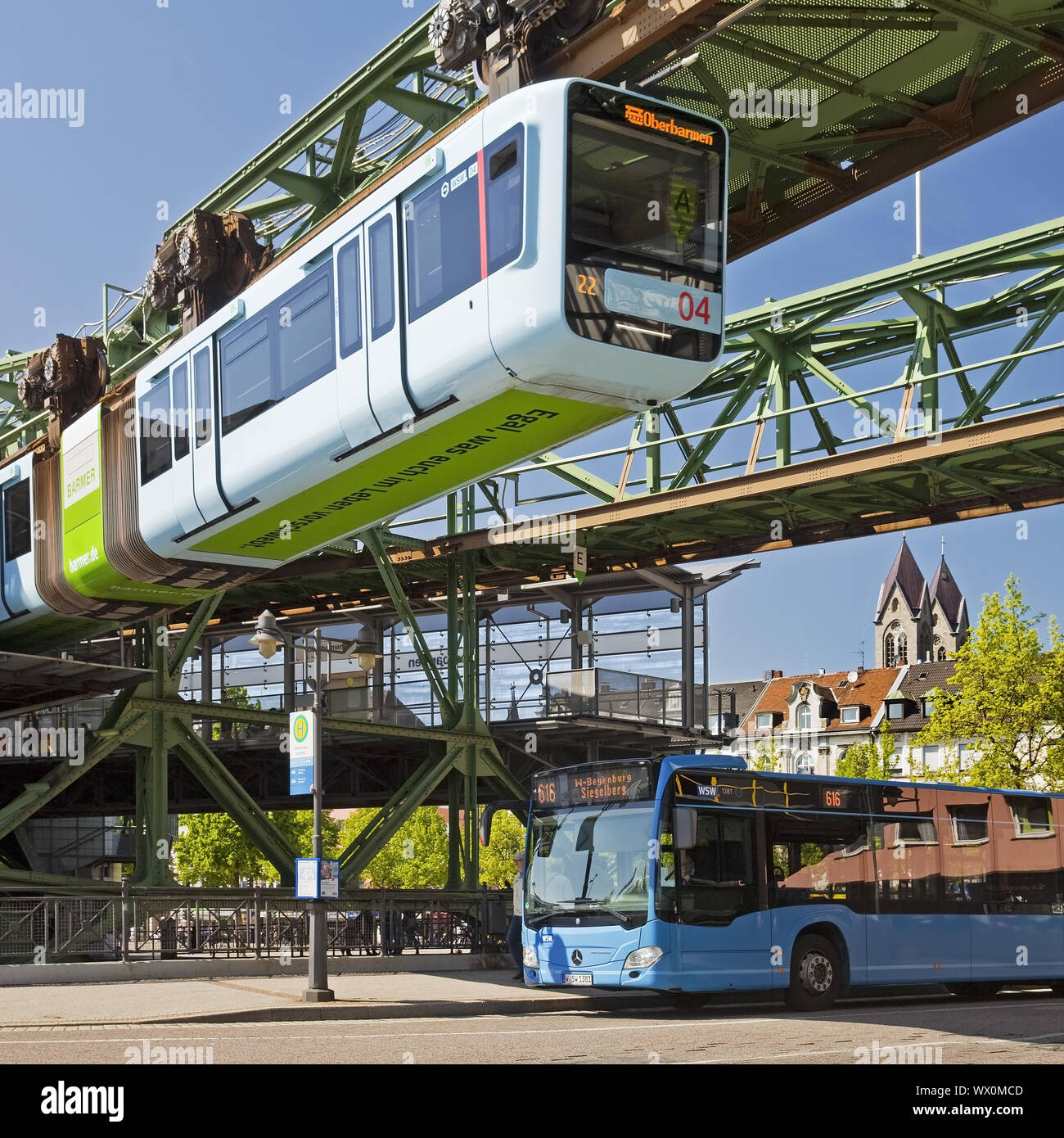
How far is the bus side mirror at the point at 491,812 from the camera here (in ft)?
69.4


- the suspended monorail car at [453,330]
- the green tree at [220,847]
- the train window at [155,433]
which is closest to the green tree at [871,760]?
the green tree at [220,847]

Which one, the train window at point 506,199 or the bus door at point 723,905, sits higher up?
the train window at point 506,199

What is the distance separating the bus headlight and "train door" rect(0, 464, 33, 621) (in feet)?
44.8

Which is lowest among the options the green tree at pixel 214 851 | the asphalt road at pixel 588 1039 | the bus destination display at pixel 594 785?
the green tree at pixel 214 851

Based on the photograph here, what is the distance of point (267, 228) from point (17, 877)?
12.5 metres

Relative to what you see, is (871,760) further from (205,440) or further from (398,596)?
(205,440)

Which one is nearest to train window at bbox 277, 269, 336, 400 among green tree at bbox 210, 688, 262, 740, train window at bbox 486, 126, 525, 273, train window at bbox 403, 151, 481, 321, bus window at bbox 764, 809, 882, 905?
train window at bbox 403, 151, 481, 321

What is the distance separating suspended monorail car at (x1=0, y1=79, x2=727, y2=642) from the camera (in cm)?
1354

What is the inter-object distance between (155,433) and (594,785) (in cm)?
772

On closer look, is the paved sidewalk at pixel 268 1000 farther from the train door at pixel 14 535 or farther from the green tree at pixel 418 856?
the green tree at pixel 418 856

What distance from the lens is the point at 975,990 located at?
2323 centimetres

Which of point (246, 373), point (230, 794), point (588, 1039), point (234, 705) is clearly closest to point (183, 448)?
point (246, 373)

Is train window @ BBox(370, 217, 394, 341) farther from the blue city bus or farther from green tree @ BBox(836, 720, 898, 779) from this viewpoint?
green tree @ BBox(836, 720, 898, 779)

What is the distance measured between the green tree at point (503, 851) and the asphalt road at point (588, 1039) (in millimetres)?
62882
